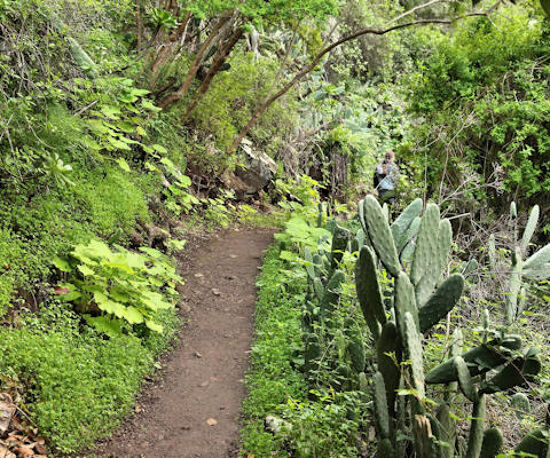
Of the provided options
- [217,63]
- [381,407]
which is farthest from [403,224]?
[217,63]

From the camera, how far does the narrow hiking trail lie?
3.84 metres

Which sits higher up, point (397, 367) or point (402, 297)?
point (402, 297)

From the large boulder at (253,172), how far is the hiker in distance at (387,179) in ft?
8.81

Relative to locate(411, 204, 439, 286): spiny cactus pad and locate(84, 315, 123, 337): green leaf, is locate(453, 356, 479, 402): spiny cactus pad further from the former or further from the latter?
locate(84, 315, 123, 337): green leaf

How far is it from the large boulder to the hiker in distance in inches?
106

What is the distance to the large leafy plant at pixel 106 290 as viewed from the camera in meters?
4.50

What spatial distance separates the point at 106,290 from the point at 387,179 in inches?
340

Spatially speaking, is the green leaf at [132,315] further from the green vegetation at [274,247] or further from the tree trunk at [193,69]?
the tree trunk at [193,69]

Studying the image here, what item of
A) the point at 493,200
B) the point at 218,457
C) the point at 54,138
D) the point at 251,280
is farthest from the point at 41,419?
the point at 493,200

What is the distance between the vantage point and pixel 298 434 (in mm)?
3359

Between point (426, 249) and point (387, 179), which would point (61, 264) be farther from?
point (387, 179)

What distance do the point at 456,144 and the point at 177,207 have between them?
4.50 m

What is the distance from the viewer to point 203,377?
481 centimetres

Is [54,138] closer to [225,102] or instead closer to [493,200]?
[225,102]
